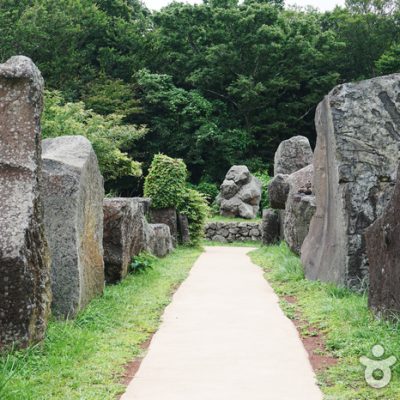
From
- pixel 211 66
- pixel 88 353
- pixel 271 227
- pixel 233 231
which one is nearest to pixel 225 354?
pixel 88 353

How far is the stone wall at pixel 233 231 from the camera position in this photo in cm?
1816

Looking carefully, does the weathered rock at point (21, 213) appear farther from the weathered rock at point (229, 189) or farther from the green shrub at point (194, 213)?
the weathered rock at point (229, 189)

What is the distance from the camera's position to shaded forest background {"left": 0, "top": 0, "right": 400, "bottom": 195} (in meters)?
24.6

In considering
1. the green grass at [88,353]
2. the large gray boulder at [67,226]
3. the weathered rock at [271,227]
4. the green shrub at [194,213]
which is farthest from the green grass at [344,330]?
the green shrub at [194,213]

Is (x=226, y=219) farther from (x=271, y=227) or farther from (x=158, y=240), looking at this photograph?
(x=158, y=240)

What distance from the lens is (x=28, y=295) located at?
3.75m

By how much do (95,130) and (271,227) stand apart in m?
6.90

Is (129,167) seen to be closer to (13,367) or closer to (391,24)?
(391,24)

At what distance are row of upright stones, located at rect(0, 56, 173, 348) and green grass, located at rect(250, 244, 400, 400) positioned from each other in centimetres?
193

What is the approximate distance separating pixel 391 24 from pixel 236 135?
8.68 meters

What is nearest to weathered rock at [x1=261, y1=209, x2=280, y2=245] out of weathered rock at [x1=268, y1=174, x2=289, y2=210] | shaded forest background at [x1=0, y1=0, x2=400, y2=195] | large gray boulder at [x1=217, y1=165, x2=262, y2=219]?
weathered rock at [x1=268, y1=174, x2=289, y2=210]

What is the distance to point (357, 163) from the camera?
637 cm

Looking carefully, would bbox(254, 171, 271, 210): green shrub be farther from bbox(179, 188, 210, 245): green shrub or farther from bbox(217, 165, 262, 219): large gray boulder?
bbox(179, 188, 210, 245): green shrub

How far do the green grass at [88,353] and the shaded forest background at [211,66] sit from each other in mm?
18236
